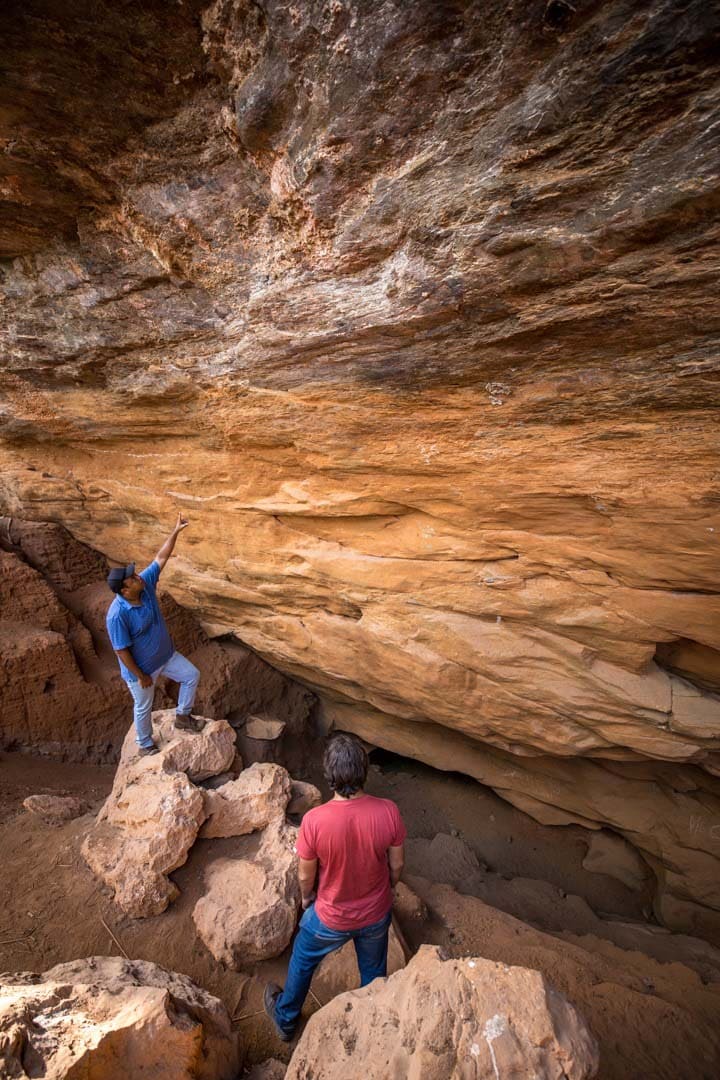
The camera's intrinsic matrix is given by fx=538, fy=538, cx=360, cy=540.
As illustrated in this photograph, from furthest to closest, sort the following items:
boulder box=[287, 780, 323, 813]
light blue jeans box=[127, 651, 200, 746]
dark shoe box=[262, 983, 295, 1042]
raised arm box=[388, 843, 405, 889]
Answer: boulder box=[287, 780, 323, 813] < light blue jeans box=[127, 651, 200, 746] < dark shoe box=[262, 983, 295, 1042] < raised arm box=[388, 843, 405, 889]

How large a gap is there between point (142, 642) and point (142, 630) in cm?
10

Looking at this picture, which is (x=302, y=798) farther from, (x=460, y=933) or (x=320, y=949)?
(x=320, y=949)

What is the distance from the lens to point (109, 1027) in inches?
80.8

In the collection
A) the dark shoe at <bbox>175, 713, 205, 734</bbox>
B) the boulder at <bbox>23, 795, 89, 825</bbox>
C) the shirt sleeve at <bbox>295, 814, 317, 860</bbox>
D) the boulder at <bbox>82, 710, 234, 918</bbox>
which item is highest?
the shirt sleeve at <bbox>295, 814, 317, 860</bbox>

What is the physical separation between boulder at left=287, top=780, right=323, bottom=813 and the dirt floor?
1.31ft

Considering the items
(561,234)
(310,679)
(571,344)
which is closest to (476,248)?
(561,234)

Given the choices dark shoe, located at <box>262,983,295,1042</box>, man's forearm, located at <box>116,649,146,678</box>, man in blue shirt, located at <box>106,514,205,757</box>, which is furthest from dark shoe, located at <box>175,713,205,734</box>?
dark shoe, located at <box>262,983,295,1042</box>

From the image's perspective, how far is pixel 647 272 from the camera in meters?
2.05

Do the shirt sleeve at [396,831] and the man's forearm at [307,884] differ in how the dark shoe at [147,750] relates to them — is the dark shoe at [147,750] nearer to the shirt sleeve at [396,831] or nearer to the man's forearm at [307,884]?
the man's forearm at [307,884]

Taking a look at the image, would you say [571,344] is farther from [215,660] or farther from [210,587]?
[215,660]

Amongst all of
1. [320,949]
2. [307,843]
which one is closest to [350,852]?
[307,843]

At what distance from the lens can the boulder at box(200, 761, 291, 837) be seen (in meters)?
3.88

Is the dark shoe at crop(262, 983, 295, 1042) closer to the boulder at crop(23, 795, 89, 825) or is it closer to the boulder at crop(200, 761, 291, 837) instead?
the boulder at crop(200, 761, 291, 837)

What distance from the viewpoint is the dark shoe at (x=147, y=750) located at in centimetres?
416
